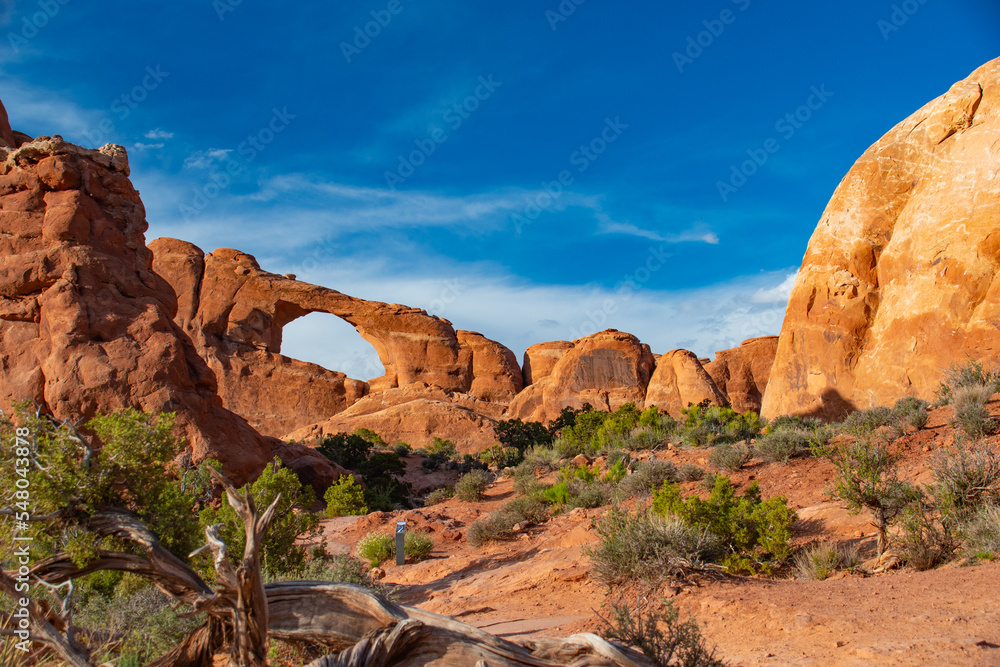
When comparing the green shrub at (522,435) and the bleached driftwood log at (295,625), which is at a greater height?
the green shrub at (522,435)

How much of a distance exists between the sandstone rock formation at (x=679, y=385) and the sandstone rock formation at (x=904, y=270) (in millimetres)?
14201

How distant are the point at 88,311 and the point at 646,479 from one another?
39.7 ft

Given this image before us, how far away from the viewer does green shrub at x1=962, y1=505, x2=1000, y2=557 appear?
20.3 feet

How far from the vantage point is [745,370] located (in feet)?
127

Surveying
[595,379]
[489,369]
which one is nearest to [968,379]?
[595,379]

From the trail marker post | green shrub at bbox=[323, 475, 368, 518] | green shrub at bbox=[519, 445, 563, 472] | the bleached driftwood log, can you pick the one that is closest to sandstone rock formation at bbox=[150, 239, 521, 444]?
green shrub at bbox=[519, 445, 563, 472]

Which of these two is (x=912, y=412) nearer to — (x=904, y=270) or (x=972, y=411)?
(x=972, y=411)

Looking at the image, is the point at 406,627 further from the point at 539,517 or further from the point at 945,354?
the point at 945,354

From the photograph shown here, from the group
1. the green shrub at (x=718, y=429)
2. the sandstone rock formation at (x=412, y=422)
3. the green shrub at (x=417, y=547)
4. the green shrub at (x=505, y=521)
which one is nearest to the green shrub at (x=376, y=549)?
the green shrub at (x=417, y=547)

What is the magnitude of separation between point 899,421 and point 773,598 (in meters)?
7.18

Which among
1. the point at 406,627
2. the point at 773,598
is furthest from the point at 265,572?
the point at 773,598

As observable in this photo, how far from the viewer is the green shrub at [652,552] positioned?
6.71m

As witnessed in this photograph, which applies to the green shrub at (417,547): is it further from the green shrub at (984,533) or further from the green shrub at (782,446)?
the green shrub at (984,533)

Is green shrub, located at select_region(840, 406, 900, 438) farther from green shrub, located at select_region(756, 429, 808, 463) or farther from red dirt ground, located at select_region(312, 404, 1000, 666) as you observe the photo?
green shrub, located at select_region(756, 429, 808, 463)
